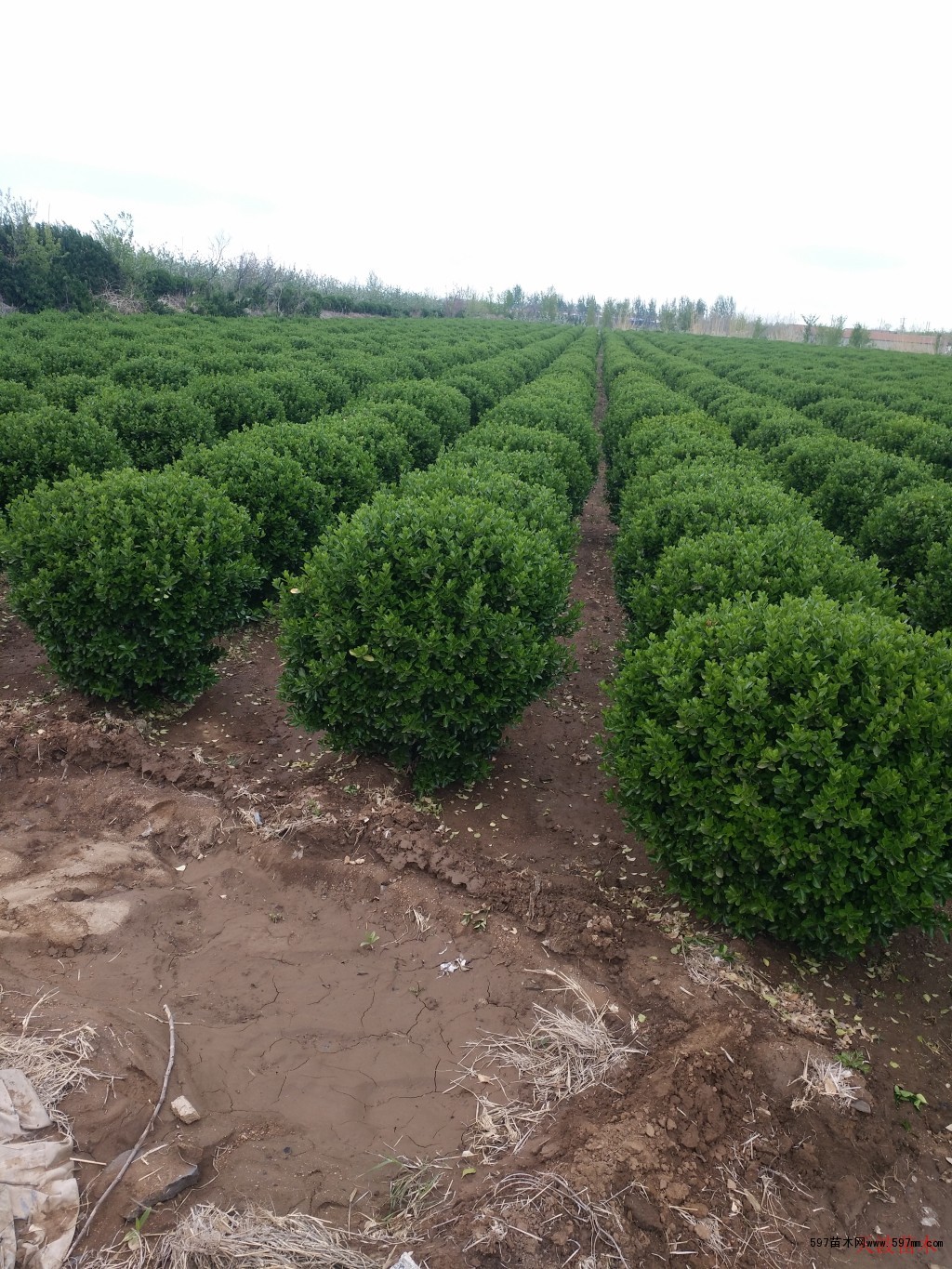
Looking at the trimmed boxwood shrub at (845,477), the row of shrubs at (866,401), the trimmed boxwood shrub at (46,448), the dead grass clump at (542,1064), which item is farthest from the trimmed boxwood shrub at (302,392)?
the dead grass clump at (542,1064)

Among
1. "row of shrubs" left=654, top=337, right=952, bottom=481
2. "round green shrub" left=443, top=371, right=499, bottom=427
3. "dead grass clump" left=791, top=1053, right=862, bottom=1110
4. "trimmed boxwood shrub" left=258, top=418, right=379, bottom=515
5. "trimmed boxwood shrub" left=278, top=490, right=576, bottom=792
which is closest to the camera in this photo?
"dead grass clump" left=791, top=1053, right=862, bottom=1110

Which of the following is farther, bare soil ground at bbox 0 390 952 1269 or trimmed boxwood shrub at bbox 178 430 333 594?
trimmed boxwood shrub at bbox 178 430 333 594

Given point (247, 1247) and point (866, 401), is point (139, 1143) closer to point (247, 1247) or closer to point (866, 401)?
point (247, 1247)

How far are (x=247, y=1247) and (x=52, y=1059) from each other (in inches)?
44.1

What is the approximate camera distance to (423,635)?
4.65m

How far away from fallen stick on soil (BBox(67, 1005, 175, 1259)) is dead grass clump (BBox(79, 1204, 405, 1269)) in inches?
3.3

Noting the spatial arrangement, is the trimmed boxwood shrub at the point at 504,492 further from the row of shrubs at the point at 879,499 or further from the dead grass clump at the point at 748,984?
the dead grass clump at the point at 748,984

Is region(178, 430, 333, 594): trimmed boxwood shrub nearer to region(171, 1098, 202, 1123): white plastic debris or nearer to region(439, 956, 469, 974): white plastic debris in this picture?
region(439, 956, 469, 974): white plastic debris

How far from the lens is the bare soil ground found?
8.78ft

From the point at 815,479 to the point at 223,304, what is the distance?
135 feet

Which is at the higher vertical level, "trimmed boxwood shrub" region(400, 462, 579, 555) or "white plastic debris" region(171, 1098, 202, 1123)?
"trimmed boxwood shrub" region(400, 462, 579, 555)

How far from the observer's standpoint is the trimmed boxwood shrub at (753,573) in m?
4.85

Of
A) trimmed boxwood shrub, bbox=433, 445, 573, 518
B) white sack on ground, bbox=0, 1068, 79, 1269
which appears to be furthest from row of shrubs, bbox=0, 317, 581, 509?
white sack on ground, bbox=0, 1068, 79, 1269

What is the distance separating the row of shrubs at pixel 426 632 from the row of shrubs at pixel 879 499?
2.65 m
